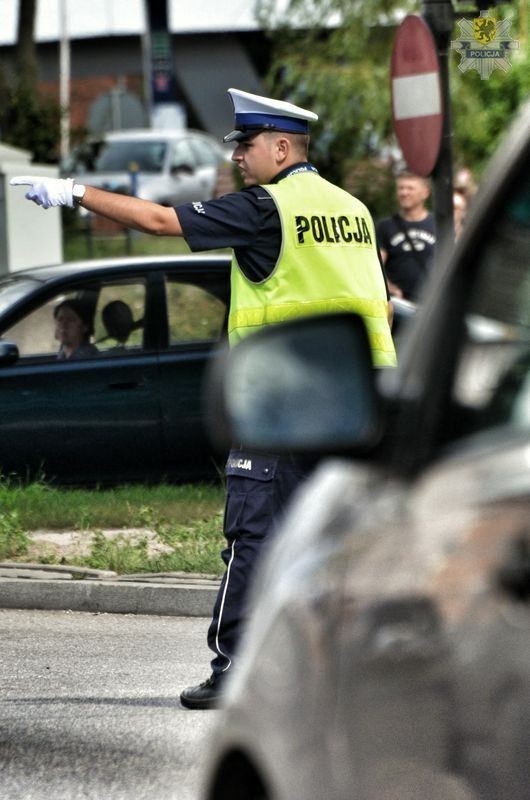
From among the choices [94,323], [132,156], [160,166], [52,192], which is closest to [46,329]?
[94,323]

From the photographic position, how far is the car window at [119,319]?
10773mm

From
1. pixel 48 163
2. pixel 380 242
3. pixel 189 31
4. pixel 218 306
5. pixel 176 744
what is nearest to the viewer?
pixel 176 744

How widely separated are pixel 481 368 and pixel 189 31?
47890 millimetres

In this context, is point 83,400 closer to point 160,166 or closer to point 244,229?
point 244,229

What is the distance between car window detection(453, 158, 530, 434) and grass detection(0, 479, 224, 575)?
667 cm

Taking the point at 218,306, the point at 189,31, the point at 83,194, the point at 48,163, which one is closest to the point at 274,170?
the point at 83,194

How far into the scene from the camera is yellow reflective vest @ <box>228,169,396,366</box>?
568 cm

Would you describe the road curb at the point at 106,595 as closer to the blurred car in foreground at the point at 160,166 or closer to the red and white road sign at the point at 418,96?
the red and white road sign at the point at 418,96

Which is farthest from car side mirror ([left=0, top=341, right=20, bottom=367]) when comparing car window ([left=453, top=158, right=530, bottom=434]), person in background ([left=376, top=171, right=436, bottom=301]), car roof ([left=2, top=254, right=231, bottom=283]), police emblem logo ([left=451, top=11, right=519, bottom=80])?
car window ([left=453, top=158, right=530, bottom=434])

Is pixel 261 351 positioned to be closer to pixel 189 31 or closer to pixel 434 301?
pixel 434 301

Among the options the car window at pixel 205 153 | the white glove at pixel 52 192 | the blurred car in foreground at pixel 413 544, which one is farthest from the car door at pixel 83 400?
the car window at pixel 205 153

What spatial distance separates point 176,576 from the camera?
8727 mm

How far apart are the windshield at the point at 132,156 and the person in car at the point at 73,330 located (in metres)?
20.7

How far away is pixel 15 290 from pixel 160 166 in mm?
20954
